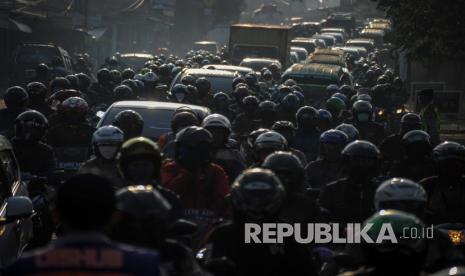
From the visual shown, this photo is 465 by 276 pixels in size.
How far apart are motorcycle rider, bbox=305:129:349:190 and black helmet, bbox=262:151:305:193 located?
335 cm

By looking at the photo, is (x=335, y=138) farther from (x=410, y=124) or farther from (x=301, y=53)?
(x=301, y=53)

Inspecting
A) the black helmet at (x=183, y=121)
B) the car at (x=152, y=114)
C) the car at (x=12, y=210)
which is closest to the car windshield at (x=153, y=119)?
the car at (x=152, y=114)

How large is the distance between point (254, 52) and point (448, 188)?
1617 inches

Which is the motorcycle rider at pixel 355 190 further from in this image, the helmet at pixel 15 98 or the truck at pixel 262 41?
the truck at pixel 262 41

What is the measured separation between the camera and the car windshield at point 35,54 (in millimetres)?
42188

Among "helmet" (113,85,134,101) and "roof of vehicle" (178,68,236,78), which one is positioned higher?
"helmet" (113,85,134,101)

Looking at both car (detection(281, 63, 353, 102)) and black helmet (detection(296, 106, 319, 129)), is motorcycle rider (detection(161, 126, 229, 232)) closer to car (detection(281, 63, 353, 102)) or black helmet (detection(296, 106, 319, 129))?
black helmet (detection(296, 106, 319, 129))

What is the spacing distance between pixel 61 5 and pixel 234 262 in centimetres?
7105

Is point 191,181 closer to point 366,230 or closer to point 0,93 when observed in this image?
point 366,230

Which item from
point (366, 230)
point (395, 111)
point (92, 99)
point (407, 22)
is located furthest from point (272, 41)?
point (366, 230)

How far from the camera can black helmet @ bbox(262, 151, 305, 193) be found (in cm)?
1060

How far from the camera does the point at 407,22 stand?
35.5 metres

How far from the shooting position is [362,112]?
19.8 m

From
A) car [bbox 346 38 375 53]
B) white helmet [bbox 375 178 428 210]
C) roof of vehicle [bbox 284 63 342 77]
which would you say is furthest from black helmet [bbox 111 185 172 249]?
car [bbox 346 38 375 53]
